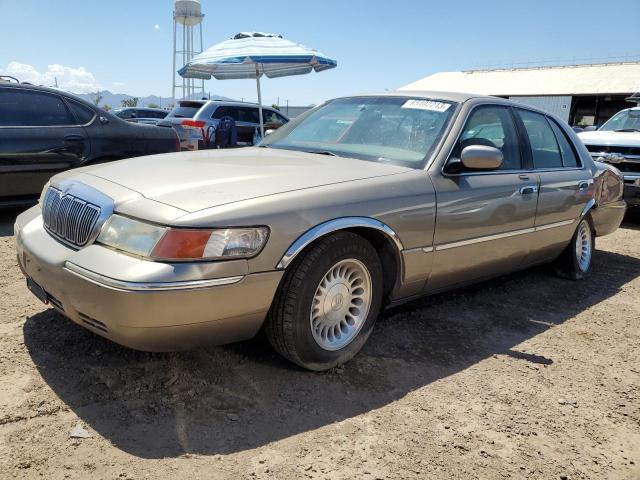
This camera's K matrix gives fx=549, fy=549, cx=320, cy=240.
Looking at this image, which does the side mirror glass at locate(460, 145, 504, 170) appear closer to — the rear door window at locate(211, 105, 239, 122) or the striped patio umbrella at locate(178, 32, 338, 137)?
the striped patio umbrella at locate(178, 32, 338, 137)

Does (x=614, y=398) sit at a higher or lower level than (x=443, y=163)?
lower

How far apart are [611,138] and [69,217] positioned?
27.3 feet

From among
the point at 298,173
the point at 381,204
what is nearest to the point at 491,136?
the point at 381,204

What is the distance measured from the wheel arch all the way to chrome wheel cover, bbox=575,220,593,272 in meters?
2.62

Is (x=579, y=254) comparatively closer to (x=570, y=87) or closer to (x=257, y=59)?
(x=257, y=59)

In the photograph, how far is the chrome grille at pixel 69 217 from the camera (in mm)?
2594

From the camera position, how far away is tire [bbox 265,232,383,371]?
2.65 metres

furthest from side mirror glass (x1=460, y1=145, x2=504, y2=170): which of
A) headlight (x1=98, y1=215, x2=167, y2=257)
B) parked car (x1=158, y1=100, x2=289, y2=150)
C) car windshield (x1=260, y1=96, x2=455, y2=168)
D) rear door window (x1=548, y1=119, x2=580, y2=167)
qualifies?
parked car (x1=158, y1=100, x2=289, y2=150)

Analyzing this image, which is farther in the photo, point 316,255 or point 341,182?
point 341,182

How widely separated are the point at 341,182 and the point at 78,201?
4.35ft

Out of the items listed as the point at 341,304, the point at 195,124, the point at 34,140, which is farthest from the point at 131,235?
the point at 195,124

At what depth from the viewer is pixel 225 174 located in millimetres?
2822

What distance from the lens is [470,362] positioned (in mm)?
3223

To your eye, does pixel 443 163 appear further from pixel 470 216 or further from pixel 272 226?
pixel 272 226
